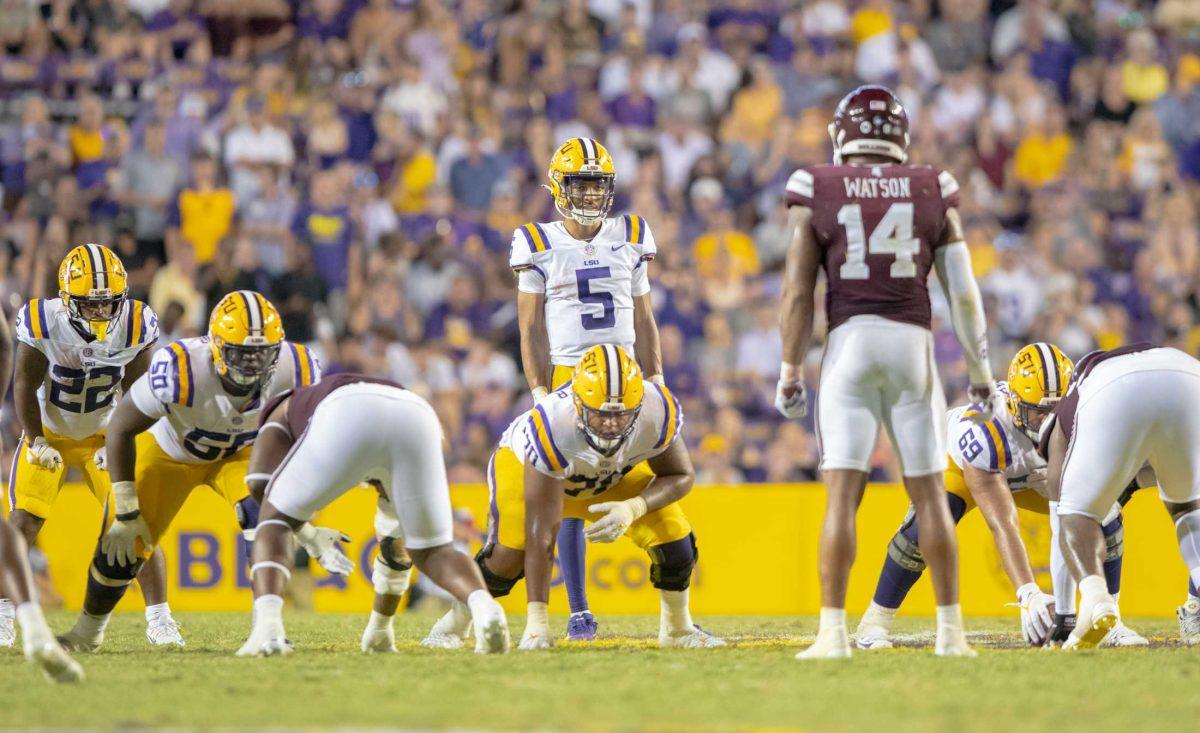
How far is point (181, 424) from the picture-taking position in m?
8.16

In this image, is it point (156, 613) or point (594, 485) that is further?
point (156, 613)

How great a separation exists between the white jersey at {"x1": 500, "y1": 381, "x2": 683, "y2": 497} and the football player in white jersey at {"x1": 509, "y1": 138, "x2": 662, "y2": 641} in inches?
32.9

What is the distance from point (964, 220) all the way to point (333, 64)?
648 cm

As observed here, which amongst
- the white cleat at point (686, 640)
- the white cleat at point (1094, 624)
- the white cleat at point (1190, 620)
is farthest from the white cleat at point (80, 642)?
the white cleat at point (1190, 620)

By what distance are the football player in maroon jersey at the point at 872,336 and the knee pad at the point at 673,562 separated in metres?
1.26

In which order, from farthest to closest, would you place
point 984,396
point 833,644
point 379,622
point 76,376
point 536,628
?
1. point 76,376
2. point 379,622
3. point 536,628
4. point 984,396
5. point 833,644

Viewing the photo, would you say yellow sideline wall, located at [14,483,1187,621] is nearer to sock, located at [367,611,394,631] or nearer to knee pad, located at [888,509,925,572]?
knee pad, located at [888,509,925,572]

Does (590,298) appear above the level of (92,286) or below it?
below

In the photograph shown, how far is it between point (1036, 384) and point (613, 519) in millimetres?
2325

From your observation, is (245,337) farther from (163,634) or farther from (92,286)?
(163,634)

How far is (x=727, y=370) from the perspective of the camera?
1452cm

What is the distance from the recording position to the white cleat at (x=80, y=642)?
806cm

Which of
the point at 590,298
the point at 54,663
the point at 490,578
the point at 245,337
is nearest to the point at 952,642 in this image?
the point at 490,578

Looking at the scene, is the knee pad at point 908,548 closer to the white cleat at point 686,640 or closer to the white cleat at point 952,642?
the white cleat at point 686,640
